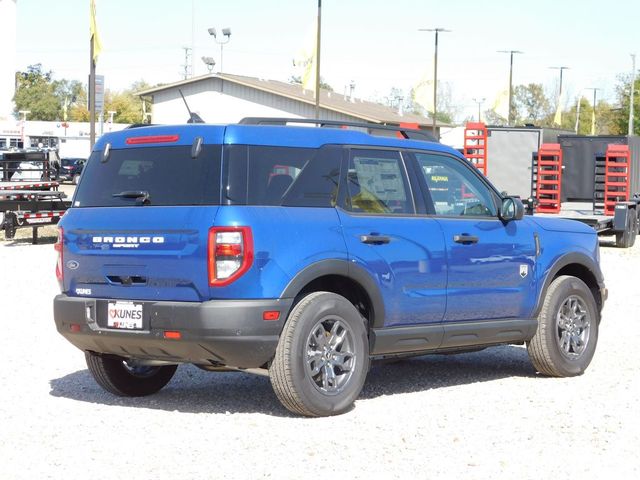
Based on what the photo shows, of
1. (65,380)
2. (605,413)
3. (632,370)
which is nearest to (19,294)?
(65,380)

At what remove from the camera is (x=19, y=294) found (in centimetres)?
1602

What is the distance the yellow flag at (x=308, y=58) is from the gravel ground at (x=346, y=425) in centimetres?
3081

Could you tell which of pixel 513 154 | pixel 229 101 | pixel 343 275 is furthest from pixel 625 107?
pixel 343 275

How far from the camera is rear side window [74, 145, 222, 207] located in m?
7.45

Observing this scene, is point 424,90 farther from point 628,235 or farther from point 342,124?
point 342,124

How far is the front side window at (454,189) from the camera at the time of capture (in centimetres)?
868

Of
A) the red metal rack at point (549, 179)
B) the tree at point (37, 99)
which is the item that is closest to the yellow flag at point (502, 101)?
the red metal rack at point (549, 179)

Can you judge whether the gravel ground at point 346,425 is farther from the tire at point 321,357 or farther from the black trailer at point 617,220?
the black trailer at point 617,220

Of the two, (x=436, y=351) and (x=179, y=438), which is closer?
(x=179, y=438)

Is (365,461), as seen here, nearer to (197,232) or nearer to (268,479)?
(268,479)

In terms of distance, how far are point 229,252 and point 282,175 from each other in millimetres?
723

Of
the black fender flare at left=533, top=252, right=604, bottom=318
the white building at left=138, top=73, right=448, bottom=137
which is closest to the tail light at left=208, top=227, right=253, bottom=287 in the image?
the black fender flare at left=533, top=252, right=604, bottom=318

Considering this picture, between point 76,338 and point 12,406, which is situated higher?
point 76,338

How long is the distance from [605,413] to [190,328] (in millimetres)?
2786
